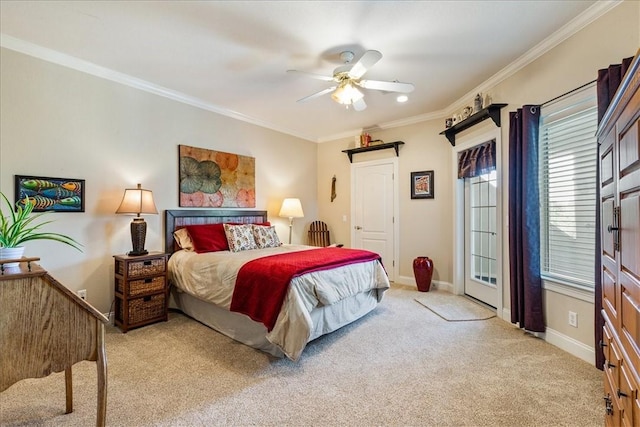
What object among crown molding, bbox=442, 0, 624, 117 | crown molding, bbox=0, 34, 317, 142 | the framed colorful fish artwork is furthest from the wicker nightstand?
crown molding, bbox=442, 0, 624, 117

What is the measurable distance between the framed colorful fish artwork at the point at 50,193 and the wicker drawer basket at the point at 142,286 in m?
→ 0.88

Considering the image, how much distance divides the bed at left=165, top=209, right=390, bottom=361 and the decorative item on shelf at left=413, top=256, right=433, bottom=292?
1139 mm

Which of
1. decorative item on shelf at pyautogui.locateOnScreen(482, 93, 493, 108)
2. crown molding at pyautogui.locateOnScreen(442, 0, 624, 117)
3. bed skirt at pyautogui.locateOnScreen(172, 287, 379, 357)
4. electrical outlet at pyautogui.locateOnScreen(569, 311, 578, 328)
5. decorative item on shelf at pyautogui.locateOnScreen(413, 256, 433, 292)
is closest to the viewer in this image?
crown molding at pyautogui.locateOnScreen(442, 0, 624, 117)

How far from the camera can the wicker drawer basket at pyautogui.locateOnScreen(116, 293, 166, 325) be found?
2980 millimetres

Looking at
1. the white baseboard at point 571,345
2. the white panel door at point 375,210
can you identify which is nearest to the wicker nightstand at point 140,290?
the white panel door at point 375,210

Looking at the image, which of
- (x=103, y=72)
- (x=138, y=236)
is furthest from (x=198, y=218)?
(x=103, y=72)

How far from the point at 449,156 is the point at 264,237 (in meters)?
3.00

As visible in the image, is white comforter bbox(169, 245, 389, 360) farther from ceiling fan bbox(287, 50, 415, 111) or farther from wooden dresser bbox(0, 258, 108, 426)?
ceiling fan bbox(287, 50, 415, 111)

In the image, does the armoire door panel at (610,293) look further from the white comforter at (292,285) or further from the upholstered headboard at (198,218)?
the upholstered headboard at (198,218)

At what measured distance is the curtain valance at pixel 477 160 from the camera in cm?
354

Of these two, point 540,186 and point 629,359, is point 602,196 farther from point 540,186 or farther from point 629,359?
point 540,186

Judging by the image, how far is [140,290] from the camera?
120 inches

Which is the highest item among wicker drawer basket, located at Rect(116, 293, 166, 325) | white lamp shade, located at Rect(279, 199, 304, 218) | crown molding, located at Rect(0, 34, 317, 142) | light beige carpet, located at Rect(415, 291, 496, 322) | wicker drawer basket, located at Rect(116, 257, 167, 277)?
crown molding, located at Rect(0, 34, 317, 142)

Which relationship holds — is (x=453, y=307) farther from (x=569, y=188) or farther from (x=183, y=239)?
(x=183, y=239)
